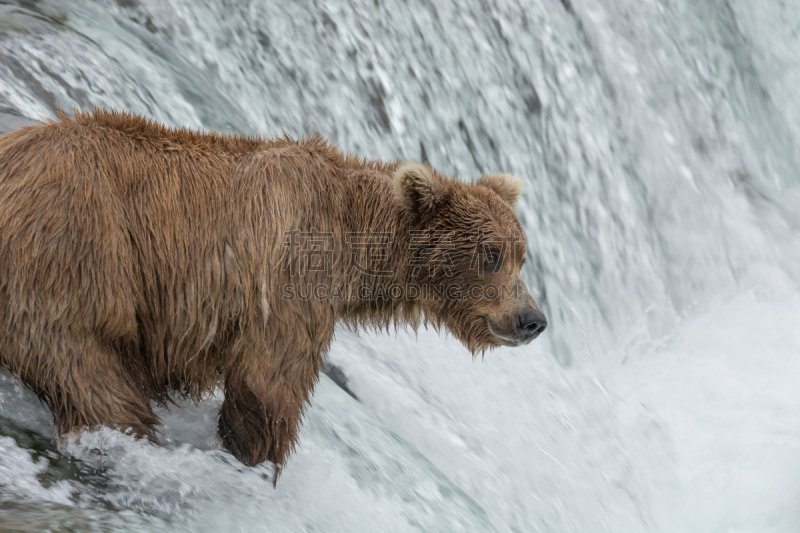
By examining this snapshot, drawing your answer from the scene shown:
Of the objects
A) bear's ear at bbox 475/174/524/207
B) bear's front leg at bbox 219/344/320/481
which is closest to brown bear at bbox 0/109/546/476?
bear's front leg at bbox 219/344/320/481

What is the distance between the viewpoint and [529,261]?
9.74 meters

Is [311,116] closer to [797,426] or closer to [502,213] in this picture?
[502,213]

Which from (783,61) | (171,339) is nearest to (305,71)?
(171,339)

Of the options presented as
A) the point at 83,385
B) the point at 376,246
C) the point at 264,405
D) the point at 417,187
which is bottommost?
the point at 264,405

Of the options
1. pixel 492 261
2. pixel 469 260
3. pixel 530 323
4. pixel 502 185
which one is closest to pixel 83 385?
pixel 469 260

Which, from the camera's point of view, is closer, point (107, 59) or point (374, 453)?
point (374, 453)

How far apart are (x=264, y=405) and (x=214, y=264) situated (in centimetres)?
70

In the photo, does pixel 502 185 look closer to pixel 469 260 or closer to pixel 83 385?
pixel 469 260

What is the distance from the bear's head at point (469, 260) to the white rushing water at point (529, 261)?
111 cm

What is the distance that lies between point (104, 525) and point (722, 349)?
1017cm

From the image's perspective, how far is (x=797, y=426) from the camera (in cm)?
1065

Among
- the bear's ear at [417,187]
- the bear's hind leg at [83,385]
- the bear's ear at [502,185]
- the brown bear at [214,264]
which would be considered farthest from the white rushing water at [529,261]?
the bear's ear at [502,185]

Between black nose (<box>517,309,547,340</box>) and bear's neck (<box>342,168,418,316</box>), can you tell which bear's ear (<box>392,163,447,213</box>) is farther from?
black nose (<box>517,309,547,340</box>)

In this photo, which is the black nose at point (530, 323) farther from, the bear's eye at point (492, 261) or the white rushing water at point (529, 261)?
the white rushing water at point (529, 261)
